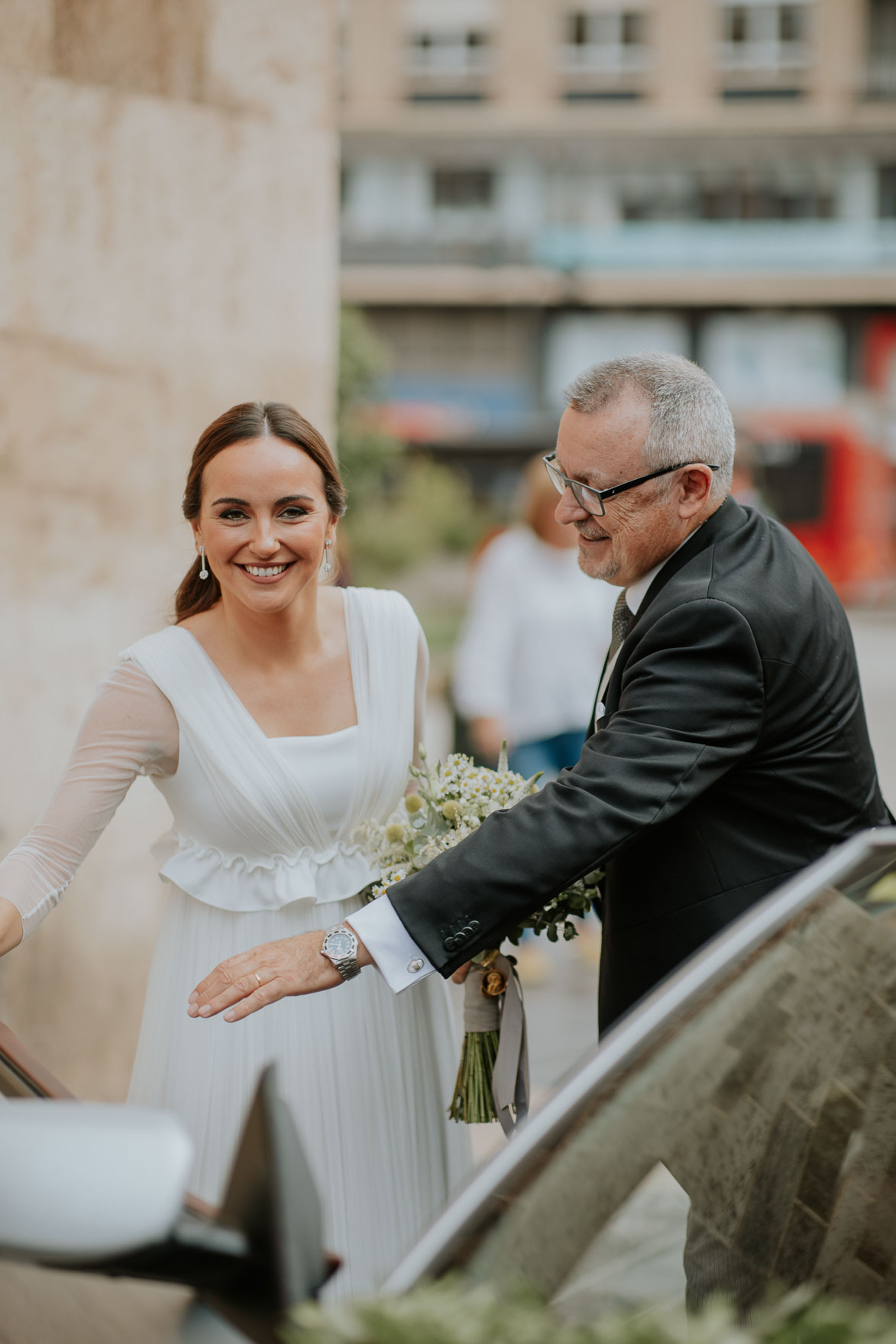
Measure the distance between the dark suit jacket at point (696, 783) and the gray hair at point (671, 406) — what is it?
0.45 ft

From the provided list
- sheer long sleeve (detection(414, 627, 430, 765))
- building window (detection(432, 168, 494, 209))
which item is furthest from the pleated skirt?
building window (detection(432, 168, 494, 209))

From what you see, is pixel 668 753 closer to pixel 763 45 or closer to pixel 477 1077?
pixel 477 1077

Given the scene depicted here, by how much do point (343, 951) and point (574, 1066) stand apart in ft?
Result: 2.19

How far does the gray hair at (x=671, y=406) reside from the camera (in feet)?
7.32

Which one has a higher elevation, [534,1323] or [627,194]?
[627,194]

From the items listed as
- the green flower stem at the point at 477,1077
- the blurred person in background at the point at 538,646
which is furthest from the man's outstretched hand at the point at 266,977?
the blurred person in background at the point at 538,646

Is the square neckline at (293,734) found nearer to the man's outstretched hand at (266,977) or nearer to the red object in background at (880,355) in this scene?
the man's outstretched hand at (266,977)

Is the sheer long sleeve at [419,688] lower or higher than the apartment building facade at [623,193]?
lower

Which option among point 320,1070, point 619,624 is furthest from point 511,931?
point 619,624

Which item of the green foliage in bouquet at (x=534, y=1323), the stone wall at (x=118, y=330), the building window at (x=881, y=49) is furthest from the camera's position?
the building window at (x=881, y=49)

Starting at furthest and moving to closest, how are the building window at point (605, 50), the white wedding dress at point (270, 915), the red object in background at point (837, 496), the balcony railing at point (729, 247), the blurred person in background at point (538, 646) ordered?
1. the building window at point (605, 50)
2. the balcony railing at point (729, 247)
3. the red object in background at point (837, 496)
4. the blurred person in background at point (538, 646)
5. the white wedding dress at point (270, 915)

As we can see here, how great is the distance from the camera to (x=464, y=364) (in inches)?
1475

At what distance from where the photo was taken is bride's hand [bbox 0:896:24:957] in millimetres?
2232

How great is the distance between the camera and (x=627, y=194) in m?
37.4
